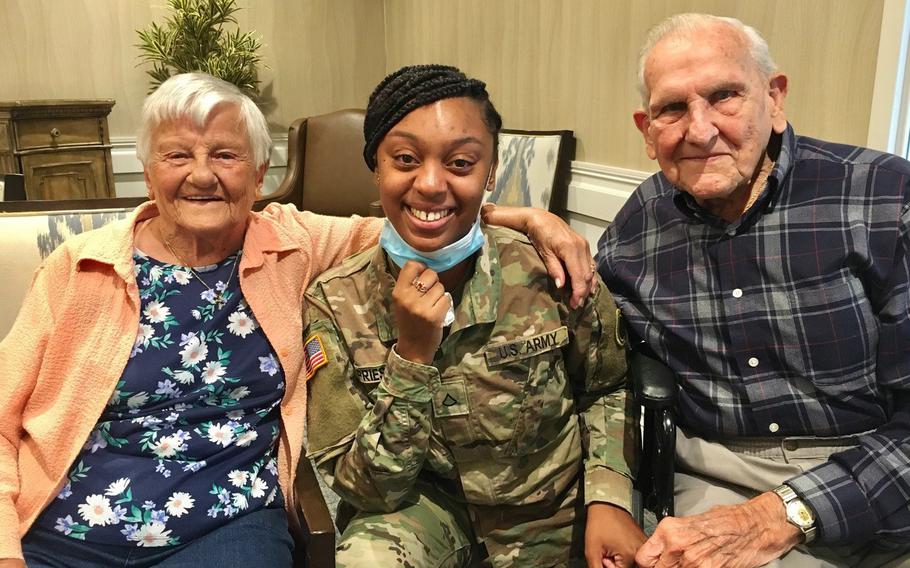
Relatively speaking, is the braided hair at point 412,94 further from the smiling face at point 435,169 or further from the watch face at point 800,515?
the watch face at point 800,515

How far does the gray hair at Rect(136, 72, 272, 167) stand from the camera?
1394 millimetres

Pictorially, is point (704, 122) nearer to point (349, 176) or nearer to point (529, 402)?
point (529, 402)

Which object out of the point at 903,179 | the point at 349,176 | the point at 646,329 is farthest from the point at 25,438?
the point at 349,176

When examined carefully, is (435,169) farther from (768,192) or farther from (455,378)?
(768,192)

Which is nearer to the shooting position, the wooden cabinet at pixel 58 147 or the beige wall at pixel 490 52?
the beige wall at pixel 490 52

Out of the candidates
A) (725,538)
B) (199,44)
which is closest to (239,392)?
(725,538)

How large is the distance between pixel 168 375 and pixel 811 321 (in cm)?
120

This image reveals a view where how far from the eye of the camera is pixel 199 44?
457cm

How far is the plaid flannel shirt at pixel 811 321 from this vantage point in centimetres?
125

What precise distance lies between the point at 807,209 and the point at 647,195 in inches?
13.5

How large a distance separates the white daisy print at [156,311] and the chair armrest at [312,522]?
15.2 inches

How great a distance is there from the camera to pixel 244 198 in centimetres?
147

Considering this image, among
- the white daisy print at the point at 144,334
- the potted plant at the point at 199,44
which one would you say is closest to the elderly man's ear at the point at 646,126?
the white daisy print at the point at 144,334

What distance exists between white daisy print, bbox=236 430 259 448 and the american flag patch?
0.15 m
